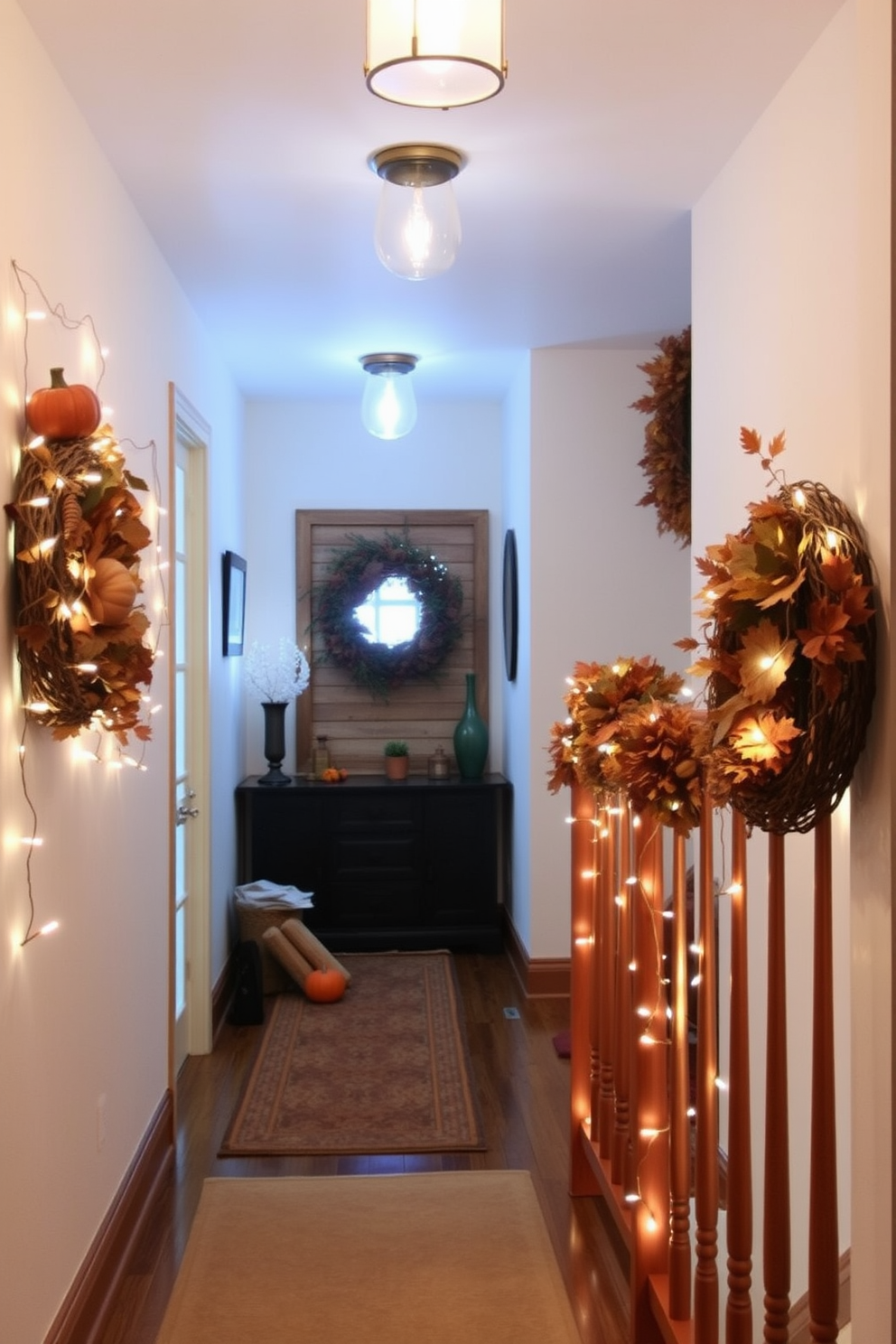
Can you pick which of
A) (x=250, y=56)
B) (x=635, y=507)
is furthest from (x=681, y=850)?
(x=635, y=507)

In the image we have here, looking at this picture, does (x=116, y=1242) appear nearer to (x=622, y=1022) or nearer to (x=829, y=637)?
(x=622, y=1022)

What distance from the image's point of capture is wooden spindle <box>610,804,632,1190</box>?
9.45 ft

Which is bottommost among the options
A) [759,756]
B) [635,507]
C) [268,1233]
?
[268,1233]

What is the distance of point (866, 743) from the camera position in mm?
1470

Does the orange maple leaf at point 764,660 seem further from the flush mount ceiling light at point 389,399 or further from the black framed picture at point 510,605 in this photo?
the black framed picture at point 510,605

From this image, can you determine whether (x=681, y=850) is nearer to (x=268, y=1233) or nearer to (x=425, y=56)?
(x=425, y=56)

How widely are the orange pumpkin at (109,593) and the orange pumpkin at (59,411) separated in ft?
0.80

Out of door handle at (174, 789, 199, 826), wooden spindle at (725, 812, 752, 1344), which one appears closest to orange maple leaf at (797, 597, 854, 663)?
wooden spindle at (725, 812, 752, 1344)

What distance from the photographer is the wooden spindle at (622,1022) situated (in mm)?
2881

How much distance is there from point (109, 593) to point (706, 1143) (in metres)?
1.42

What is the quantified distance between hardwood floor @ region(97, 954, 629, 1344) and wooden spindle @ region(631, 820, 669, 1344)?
11.1 inches

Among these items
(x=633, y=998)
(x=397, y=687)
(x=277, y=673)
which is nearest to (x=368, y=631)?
(x=397, y=687)

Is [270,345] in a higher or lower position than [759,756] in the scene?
higher

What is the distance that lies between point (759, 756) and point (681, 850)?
81 cm
